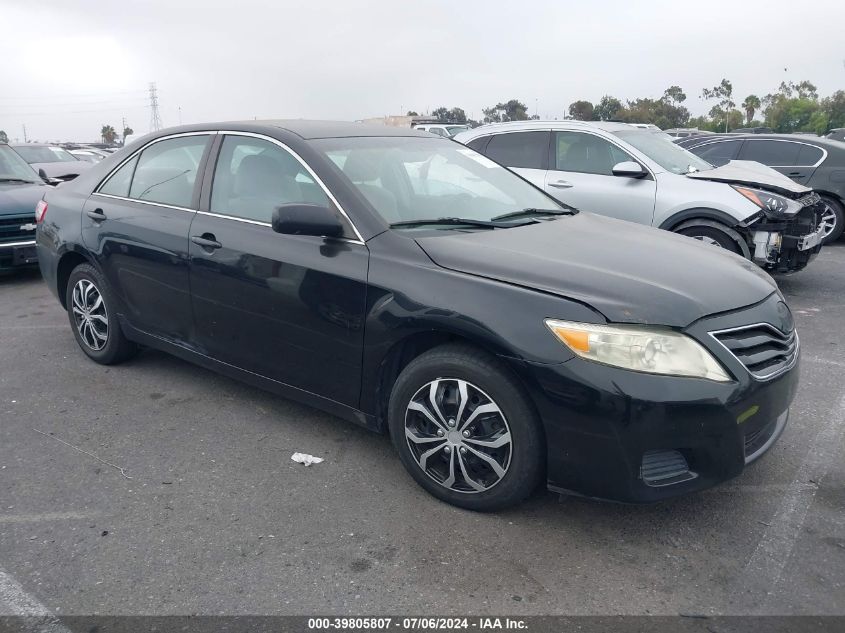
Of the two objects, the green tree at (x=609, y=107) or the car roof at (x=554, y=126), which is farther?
the green tree at (x=609, y=107)

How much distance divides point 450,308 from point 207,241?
1.65m

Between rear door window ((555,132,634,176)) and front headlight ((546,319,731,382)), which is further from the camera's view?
rear door window ((555,132,634,176))

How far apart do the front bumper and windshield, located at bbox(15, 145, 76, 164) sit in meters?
16.3

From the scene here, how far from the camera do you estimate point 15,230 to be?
7820 millimetres

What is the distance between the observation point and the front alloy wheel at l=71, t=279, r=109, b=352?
491 cm

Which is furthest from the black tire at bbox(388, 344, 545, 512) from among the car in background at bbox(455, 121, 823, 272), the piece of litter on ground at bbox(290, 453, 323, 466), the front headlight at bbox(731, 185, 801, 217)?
the front headlight at bbox(731, 185, 801, 217)

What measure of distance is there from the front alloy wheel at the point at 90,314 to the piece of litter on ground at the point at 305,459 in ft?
6.39

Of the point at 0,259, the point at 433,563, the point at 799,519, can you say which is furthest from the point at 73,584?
the point at 0,259

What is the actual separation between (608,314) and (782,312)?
103cm

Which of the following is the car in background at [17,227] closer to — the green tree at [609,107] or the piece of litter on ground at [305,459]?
the piece of litter on ground at [305,459]

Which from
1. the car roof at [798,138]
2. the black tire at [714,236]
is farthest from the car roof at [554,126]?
the car roof at [798,138]

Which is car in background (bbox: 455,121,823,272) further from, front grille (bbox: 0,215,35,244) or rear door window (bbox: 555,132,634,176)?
front grille (bbox: 0,215,35,244)

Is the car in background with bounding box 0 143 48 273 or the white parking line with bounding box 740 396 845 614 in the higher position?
the car in background with bounding box 0 143 48 273

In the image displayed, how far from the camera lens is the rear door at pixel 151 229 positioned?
421cm
